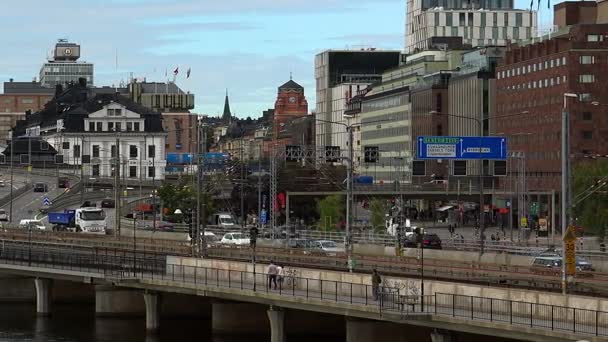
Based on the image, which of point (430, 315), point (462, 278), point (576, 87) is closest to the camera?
point (430, 315)

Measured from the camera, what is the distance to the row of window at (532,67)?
177 metres

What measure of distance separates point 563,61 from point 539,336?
12171 cm

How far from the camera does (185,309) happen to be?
94500 millimetres

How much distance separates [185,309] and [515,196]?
88869 millimetres

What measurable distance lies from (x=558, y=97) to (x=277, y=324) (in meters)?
107

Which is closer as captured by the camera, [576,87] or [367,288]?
[367,288]

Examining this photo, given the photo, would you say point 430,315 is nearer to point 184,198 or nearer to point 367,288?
point 367,288

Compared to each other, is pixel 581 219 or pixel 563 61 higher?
pixel 563 61

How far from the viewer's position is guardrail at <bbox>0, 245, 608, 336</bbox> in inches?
2295

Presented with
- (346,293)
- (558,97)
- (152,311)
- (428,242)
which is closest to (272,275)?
(346,293)

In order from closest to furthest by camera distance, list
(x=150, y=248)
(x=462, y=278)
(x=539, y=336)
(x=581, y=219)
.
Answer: (x=539, y=336) < (x=462, y=278) < (x=150, y=248) < (x=581, y=219)

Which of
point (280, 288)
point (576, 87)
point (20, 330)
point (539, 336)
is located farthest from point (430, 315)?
point (576, 87)

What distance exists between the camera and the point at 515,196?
179 meters

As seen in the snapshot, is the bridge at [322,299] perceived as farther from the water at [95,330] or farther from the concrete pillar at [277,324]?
the water at [95,330]
